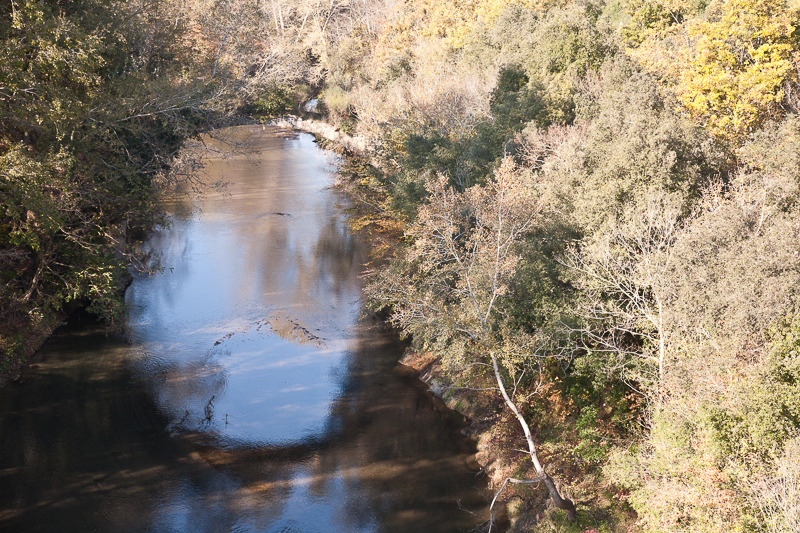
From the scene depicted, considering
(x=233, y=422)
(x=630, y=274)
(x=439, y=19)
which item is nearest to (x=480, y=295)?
(x=630, y=274)

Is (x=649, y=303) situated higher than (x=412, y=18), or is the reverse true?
(x=412, y=18)

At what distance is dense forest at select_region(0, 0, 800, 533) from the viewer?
1412 centimetres

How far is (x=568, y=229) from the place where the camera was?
2141 centimetres

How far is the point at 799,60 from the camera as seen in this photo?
22.7m

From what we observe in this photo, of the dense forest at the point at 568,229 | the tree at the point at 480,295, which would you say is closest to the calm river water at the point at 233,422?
the dense forest at the point at 568,229

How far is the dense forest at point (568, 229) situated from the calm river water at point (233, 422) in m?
2.13

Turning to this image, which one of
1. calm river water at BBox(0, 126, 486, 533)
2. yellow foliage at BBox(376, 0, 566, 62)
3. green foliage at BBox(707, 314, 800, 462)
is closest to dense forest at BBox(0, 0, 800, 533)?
green foliage at BBox(707, 314, 800, 462)

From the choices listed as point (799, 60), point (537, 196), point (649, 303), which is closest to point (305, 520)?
point (649, 303)

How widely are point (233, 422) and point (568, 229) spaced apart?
599 inches

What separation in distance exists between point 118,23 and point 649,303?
975 inches

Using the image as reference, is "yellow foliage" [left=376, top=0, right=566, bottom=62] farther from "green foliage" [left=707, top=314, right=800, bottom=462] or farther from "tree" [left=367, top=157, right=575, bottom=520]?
"green foliage" [left=707, top=314, right=800, bottom=462]

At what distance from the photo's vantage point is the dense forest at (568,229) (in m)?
14.1

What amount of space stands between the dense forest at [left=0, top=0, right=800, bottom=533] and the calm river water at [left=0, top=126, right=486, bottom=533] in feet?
7.00

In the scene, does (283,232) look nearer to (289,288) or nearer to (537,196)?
(289,288)
